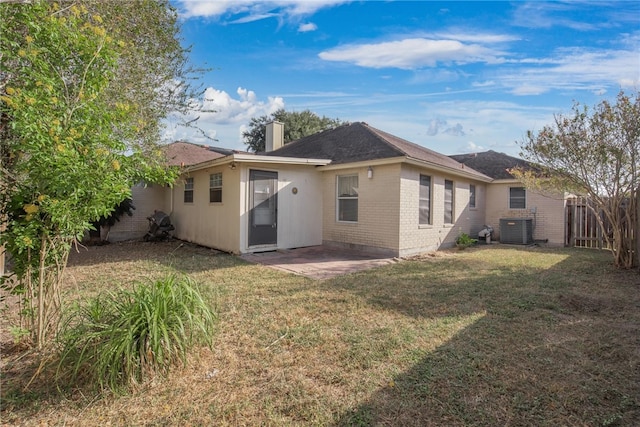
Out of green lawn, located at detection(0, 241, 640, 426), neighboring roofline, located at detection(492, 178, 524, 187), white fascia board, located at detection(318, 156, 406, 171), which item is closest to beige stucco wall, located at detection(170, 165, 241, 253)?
white fascia board, located at detection(318, 156, 406, 171)

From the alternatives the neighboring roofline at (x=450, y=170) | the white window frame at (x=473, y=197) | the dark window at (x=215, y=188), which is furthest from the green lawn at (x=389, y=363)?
the white window frame at (x=473, y=197)

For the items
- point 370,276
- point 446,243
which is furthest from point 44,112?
point 446,243

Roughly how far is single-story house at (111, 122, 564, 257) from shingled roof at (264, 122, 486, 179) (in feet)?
0.17

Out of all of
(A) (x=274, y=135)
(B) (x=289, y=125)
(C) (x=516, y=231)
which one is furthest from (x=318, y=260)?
(B) (x=289, y=125)

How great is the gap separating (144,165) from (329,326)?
270cm

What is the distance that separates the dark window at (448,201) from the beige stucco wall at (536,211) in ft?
9.88

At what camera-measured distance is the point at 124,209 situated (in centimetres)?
1238

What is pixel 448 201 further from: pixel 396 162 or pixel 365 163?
pixel 365 163

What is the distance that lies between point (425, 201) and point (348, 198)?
245cm

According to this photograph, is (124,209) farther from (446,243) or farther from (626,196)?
(626,196)

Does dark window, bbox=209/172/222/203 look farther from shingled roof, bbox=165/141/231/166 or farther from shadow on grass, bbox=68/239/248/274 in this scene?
shingled roof, bbox=165/141/231/166

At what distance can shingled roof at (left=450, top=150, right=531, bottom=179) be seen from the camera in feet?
48.7

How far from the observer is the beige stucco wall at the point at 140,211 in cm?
1316

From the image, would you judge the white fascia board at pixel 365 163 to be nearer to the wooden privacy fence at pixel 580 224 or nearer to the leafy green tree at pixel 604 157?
the leafy green tree at pixel 604 157
